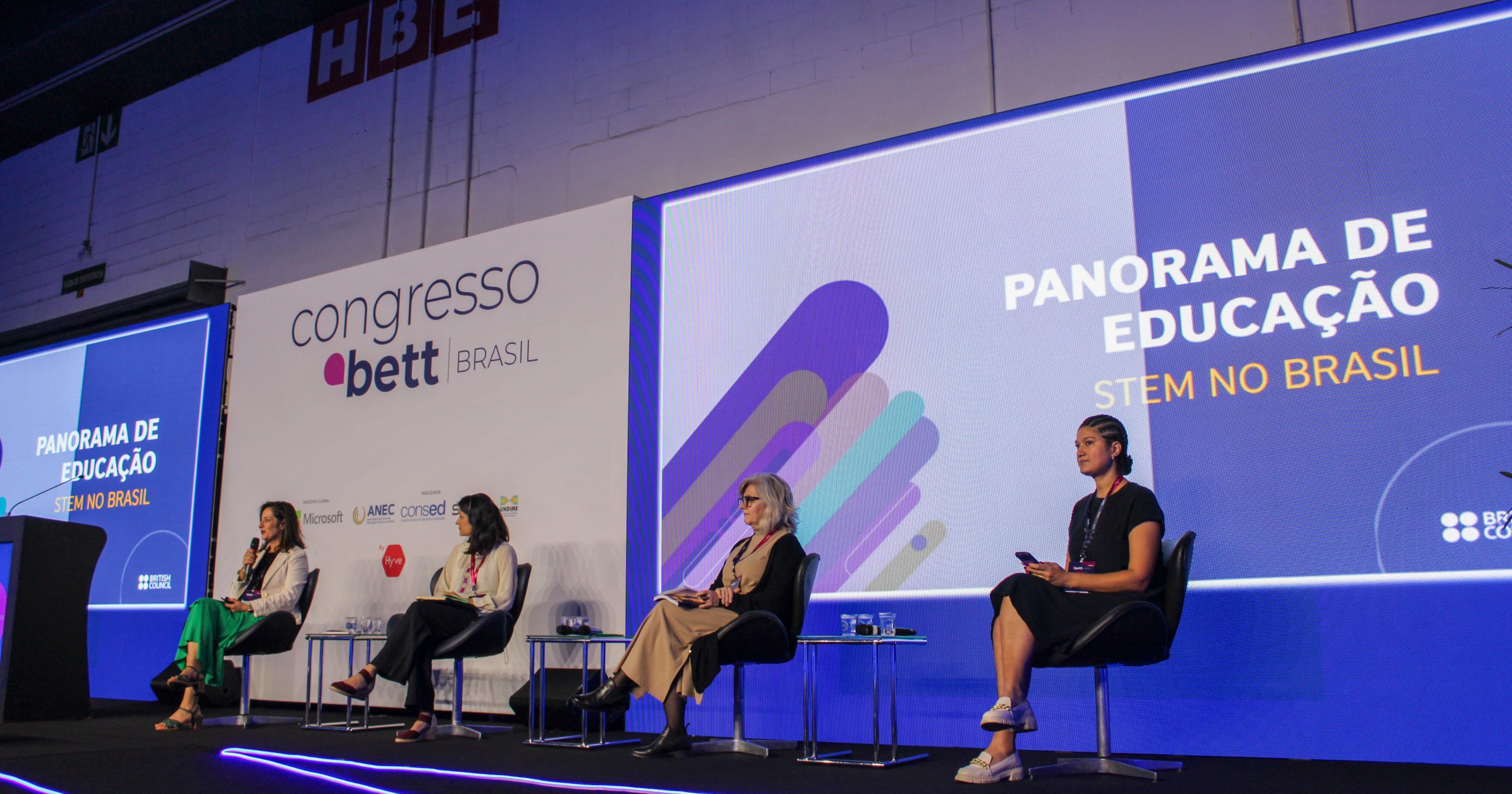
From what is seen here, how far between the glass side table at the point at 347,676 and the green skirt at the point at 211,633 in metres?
0.35

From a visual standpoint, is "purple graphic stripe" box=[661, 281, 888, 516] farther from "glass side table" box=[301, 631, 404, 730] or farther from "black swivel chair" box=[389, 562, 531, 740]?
"glass side table" box=[301, 631, 404, 730]

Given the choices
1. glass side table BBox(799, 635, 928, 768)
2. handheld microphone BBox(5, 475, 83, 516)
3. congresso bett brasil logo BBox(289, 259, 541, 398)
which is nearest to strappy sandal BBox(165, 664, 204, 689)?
congresso bett brasil logo BBox(289, 259, 541, 398)

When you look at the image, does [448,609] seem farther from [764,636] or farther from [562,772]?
[764,636]

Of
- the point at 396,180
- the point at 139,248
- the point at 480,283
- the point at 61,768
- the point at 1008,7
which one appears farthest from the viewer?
the point at 139,248

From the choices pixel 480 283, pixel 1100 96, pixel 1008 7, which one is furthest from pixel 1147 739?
pixel 480 283

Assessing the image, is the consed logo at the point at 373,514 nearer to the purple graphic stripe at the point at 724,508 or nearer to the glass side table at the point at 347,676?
the glass side table at the point at 347,676

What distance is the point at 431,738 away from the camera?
434cm

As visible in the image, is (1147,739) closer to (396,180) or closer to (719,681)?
(719,681)

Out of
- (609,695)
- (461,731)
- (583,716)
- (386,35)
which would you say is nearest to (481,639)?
(461,731)

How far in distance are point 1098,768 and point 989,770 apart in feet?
1.27

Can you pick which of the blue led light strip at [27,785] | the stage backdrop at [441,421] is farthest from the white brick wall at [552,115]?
the blue led light strip at [27,785]

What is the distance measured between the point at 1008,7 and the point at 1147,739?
3116 millimetres

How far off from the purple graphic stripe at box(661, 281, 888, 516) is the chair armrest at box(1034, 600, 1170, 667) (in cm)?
169

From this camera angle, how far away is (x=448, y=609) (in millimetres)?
4324
